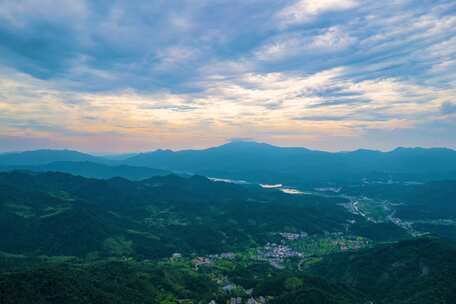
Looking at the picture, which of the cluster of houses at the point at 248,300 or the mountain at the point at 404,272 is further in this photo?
the mountain at the point at 404,272

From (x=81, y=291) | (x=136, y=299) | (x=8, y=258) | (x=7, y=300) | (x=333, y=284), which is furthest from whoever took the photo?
(x=8, y=258)

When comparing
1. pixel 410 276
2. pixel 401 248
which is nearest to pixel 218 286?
pixel 410 276

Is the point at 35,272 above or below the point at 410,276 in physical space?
above

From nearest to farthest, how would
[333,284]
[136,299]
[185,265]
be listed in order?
[136,299]
[333,284]
[185,265]

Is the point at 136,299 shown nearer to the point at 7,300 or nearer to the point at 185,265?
the point at 7,300

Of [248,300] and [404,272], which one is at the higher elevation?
[404,272]

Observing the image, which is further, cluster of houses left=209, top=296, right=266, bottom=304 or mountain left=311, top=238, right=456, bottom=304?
mountain left=311, top=238, right=456, bottom=304

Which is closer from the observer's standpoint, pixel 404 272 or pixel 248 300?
pixel 248 300

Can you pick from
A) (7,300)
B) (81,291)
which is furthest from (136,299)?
(7,300)

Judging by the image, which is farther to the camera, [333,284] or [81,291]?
[333,284]
